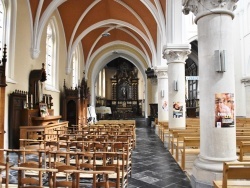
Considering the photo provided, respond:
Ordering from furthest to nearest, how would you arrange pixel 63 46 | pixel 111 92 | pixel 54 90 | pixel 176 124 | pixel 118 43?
pixel 111 92
pixel 118 43
pixel 63 46
pixel 54 90
pixel 176 124

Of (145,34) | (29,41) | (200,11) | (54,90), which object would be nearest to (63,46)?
(54,90)

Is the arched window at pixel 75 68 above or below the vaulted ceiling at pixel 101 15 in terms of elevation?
below

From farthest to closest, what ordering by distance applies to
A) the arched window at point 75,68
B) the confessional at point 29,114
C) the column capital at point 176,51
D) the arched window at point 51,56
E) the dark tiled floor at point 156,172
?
1. the arched window at point 75,68
2. the arched window at point 51,56
3. the column capital at point 176,51
4. the confessional at point 29,114
5. the dark tiled floor at point 156,172

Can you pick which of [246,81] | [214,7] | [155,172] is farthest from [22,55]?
[246,81]

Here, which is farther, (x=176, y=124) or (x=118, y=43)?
(x=118, y=43)

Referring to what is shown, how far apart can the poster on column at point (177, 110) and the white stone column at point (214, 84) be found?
506cm

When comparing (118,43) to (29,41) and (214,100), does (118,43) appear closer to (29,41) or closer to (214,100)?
(29,41)

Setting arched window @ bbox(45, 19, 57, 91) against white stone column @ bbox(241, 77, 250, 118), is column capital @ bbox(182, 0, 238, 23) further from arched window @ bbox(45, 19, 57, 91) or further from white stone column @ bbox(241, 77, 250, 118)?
white stone column @ bbox(241, 77, 250, 118)

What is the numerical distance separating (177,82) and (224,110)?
5330 mm

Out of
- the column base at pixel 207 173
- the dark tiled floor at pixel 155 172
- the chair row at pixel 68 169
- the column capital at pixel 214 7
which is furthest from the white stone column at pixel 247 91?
the chair row at pixel 68 169

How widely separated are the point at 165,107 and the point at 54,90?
6248mm

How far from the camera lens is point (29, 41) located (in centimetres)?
1086

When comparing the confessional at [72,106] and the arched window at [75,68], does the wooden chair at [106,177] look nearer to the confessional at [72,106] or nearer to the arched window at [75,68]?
the confessional at [72,106]

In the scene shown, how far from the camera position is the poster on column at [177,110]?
9.78 meters
